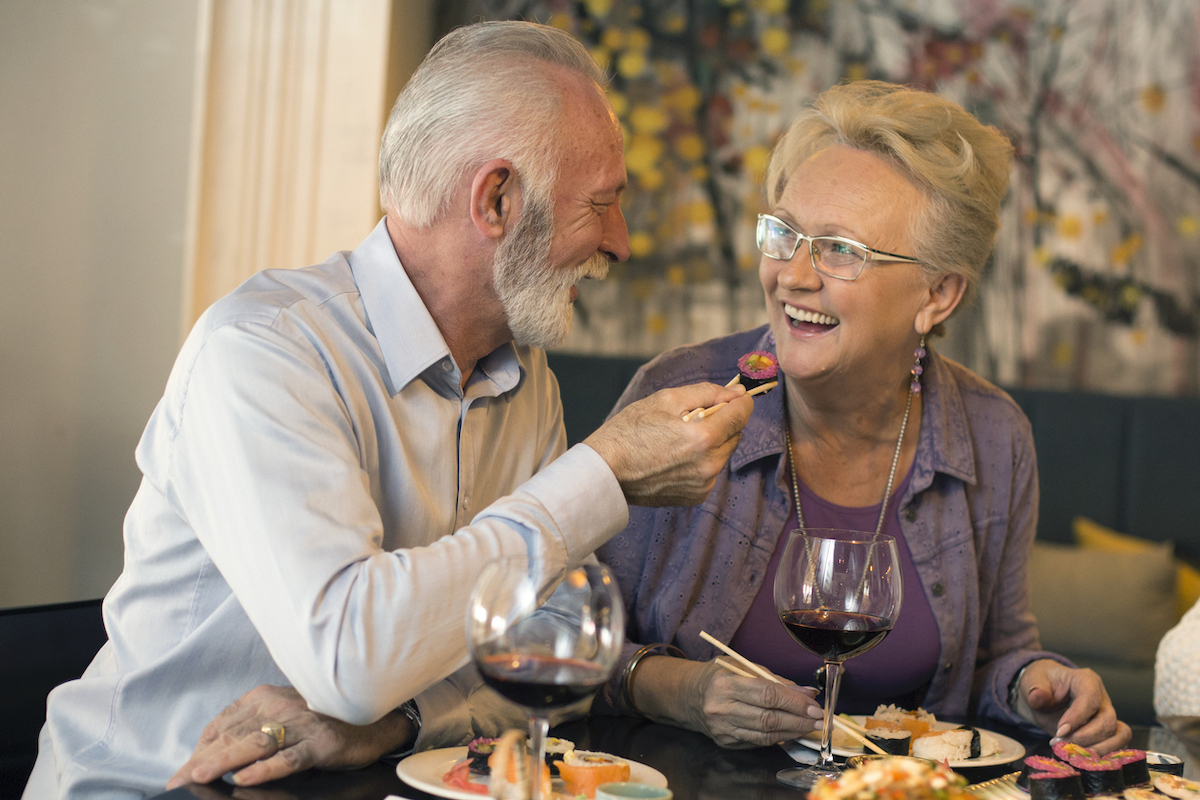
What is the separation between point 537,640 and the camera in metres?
0.73

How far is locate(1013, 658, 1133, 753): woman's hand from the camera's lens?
4.24 feet

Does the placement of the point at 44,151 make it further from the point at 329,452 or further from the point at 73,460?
the point at 329,452

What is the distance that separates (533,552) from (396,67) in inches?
94.2

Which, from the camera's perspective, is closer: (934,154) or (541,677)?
(541,677)

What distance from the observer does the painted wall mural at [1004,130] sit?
11.1 feet

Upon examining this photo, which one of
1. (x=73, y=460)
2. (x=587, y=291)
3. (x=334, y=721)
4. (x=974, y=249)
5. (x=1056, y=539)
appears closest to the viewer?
(x=334, y=721)

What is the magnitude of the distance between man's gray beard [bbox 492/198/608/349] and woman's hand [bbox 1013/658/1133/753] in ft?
2.63

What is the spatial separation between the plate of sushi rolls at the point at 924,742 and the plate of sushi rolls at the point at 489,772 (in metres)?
0.29

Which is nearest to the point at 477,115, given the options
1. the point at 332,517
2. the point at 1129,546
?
the point at 332,517

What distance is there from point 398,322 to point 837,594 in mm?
580

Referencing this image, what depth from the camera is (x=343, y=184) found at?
2.90 meters

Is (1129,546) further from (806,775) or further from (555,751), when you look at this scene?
(555,751)

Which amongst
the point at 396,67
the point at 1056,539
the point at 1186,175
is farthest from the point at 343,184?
the point at 1186,175

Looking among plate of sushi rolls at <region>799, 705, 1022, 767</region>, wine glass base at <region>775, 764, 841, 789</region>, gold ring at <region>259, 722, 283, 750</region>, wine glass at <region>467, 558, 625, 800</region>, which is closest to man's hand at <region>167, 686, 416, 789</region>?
gold ring at <region>259, 722, 283, 750</region>
